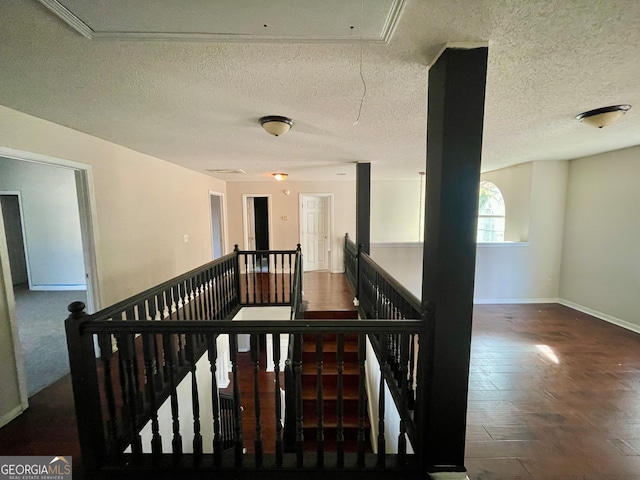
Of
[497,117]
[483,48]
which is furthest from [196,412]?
[497,117]

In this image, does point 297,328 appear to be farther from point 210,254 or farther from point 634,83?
point 210,254

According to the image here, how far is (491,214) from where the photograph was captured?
19.8 ft

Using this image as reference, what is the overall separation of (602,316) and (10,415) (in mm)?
7181

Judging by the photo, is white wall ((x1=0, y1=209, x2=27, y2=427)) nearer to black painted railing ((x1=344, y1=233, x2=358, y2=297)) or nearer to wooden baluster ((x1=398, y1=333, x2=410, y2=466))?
wooden baluster ((x1=398, y1=333, x2=410, y2=466))

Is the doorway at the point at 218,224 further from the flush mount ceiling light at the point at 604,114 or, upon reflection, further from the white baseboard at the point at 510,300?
the flush mount ceiling light at the point at 604,114

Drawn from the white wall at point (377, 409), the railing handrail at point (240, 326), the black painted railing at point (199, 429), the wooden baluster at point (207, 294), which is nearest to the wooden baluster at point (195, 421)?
the black painted railing at point (199, 429)

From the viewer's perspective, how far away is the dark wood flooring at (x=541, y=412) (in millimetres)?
1748

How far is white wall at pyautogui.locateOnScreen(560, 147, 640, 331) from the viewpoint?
3.78 meters

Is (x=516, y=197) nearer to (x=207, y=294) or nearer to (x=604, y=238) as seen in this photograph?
(x=604, y=238)

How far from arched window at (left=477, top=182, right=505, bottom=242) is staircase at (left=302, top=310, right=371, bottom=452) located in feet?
13.5

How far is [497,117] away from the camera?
2377mm

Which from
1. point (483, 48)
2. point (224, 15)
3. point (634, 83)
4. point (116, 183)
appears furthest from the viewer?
point (116, 183)

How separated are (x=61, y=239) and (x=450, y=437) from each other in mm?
7257

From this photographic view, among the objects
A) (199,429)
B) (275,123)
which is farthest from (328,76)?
(199,429)
